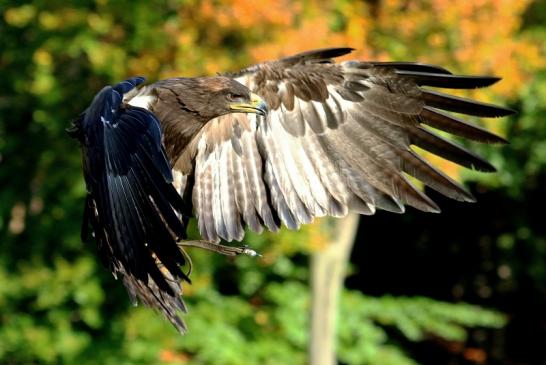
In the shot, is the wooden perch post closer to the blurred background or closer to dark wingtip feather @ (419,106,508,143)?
the blurred background

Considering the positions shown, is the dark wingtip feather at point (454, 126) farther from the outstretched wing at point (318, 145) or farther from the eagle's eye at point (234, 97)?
the eagle's eye at point (234, 97)

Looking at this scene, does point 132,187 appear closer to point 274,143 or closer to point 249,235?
point 274,143

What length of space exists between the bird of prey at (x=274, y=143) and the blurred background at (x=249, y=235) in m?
3.91

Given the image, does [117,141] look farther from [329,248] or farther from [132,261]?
[329,248]

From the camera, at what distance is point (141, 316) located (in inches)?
532

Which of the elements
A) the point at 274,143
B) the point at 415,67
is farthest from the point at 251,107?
the point at 415,67

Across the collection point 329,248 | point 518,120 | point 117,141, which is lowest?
point 329,248

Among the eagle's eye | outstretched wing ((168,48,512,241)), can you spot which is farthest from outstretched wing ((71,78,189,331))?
outstretched wing ((168,48,512,241))

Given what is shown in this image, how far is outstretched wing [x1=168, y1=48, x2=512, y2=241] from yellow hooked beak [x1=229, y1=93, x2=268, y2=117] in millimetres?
376

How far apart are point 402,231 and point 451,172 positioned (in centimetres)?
630

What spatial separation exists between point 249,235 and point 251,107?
19.8ft

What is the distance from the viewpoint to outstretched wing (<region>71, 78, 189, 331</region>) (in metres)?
5.64

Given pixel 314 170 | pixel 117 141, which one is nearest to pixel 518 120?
pixel 314 170

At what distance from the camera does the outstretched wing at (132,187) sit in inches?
222
